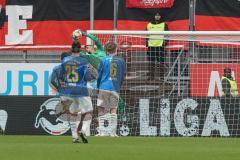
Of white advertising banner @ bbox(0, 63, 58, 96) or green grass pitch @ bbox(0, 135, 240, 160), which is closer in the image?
green grass pitch @ bbox(0, 135, 240, 160)

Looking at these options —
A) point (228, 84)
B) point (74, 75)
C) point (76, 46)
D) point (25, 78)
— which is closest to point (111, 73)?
point (74, 75)

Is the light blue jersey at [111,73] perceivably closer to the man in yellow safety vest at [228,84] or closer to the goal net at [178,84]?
the goal net at [178,84]

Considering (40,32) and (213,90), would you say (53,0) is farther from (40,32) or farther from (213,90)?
(213,90)

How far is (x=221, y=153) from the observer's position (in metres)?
14.1

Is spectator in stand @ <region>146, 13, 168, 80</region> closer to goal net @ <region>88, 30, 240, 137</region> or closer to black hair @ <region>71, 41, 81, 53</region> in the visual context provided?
goal net @ <region>88, 30, 240, 137</region>

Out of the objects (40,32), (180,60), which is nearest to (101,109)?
(180,60)

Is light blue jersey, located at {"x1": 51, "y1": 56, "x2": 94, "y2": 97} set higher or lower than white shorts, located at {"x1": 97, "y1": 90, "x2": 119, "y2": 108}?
higher

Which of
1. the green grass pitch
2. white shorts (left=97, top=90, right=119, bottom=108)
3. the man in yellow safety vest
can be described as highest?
the man in yellow safety vest

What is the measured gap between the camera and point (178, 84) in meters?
21.9

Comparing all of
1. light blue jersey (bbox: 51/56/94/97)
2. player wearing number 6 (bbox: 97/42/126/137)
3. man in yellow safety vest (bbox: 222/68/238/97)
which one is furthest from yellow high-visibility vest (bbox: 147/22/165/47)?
light blue jersey (bbox: 51/56/94/97)

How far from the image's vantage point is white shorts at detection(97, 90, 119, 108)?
20188mm

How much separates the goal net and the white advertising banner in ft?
6.28

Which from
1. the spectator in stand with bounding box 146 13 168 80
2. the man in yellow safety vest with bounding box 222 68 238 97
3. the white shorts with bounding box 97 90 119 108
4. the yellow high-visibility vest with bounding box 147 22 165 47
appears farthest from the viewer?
the spectator in stand with bounding box 146 13 168 80

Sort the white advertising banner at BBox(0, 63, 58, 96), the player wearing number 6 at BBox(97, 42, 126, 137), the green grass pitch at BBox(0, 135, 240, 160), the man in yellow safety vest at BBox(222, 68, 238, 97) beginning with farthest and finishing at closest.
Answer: the white advertising banner at BBox(0, 63, 58, 96) < the man in yellow safety vest at BBox(222, 68, 238, 97) < the player wearing number 6 at BBox(97, 42, 126, 137) < the green grass pitch at BBox(0, 135, 240, 160)
